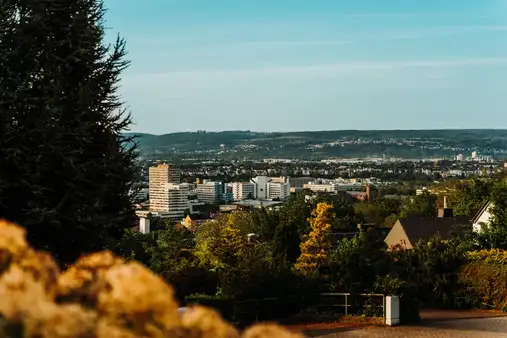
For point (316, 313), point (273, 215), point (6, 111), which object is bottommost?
point (316, 313)

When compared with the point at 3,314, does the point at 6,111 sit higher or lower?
higher

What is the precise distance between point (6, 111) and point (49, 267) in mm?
11264

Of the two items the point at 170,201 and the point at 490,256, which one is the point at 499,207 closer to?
the point at 490,256

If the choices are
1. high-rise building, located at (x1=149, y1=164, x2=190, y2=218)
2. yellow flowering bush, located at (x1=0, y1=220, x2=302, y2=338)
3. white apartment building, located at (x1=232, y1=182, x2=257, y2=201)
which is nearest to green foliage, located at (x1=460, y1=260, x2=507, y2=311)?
yellow flowering bush, located at (x1=0, y1=220, x2=302, y2=338)

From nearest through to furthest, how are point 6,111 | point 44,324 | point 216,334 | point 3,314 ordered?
point 44,324
point 3,314
point 216,334
point 6,111

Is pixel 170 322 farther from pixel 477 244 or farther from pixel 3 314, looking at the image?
pixel 477 244

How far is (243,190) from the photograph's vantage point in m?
183

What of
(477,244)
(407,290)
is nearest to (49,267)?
(407,290)

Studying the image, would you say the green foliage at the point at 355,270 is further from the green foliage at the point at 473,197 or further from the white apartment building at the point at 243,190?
the white apartment building at the point at 243,190

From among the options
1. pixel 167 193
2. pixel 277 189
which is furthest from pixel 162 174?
pixel 277 189

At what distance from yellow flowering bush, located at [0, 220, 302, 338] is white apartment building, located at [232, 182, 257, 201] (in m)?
174

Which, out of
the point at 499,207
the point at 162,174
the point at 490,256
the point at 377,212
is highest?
the point at 499,207

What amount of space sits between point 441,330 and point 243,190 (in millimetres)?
165631

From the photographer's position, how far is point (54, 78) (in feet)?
44.0
